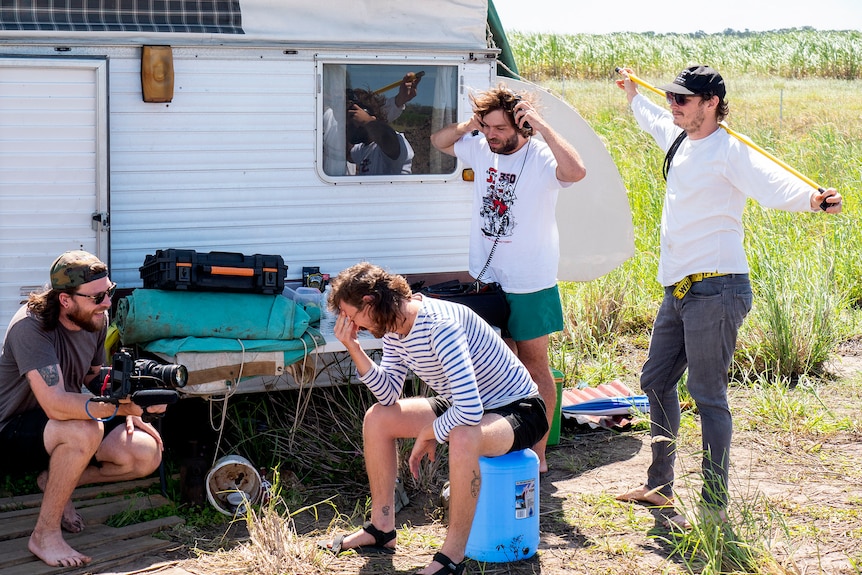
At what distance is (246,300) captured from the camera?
4.65 meters

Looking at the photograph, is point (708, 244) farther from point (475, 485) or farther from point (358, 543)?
point (358, 543)

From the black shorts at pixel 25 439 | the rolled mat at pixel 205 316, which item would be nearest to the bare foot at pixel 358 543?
the rolled mat at pixel 205 316

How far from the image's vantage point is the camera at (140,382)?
3.82m

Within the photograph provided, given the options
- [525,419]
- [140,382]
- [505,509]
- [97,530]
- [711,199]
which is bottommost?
[97,530]

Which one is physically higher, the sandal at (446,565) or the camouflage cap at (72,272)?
the camouflage cap at (72,272)

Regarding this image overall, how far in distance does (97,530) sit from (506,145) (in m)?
2.50

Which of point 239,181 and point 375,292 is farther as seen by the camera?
point 239,181

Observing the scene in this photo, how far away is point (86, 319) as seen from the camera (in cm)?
403

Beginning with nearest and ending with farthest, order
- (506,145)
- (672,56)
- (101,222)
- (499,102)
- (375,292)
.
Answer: (375,292) < (499,102) < (506,145) < (101,222) < (672,56)

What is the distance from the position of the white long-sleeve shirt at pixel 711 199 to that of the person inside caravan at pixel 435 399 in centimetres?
83

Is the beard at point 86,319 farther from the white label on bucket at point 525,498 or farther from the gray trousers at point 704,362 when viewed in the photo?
the gray trousers at point 704,362

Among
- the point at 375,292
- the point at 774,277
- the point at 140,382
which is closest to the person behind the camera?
the point at 375,292

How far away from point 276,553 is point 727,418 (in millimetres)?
1890

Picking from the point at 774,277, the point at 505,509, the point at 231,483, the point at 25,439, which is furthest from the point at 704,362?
the point at 774,277
